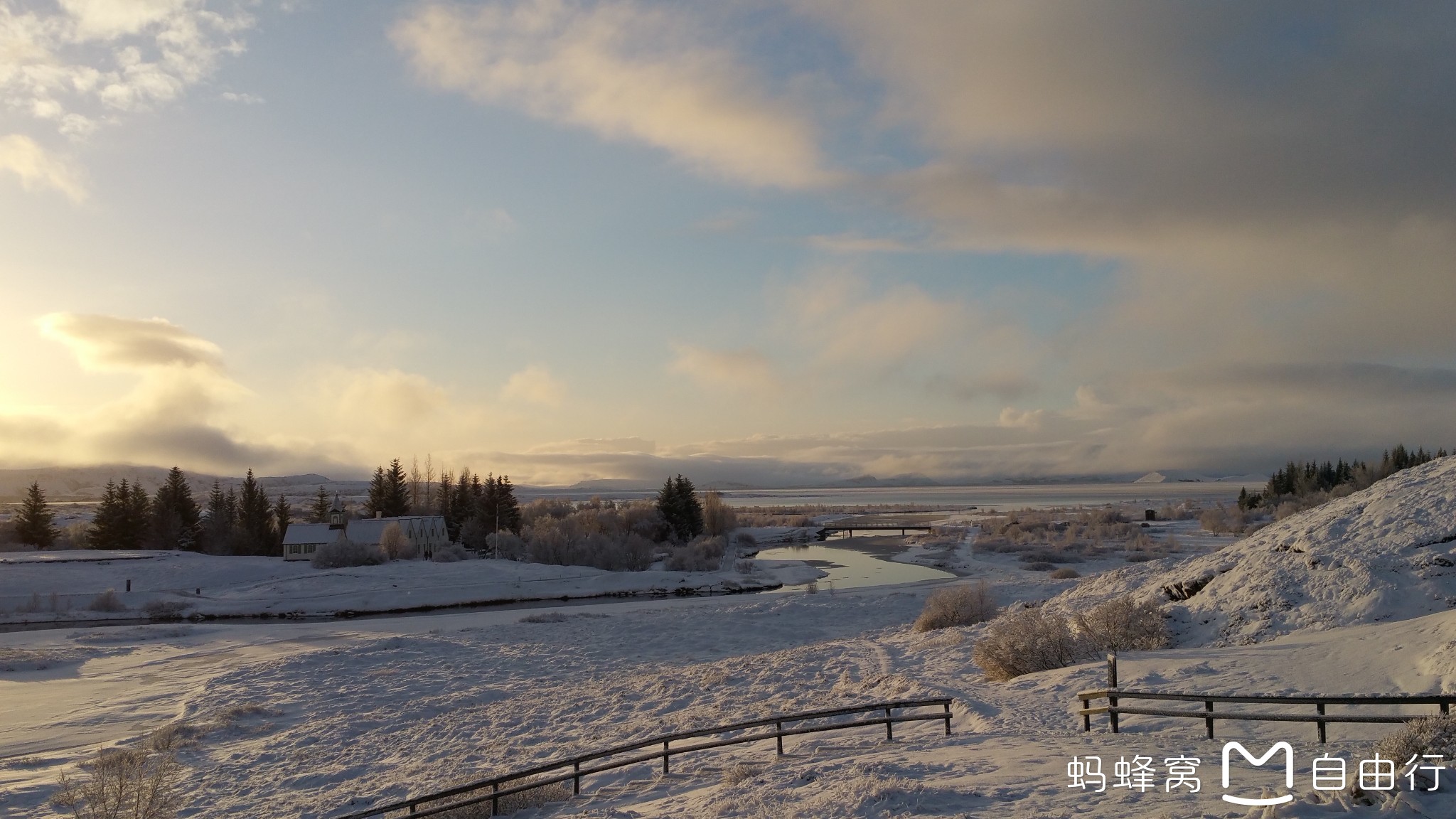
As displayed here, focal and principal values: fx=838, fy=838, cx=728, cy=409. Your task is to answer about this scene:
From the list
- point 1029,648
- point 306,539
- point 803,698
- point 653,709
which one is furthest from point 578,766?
point 306,539

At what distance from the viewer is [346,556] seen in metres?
75.0

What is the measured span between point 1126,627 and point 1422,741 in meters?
11.1

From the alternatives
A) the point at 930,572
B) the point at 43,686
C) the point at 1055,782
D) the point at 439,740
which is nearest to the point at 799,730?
the point at 1055,782

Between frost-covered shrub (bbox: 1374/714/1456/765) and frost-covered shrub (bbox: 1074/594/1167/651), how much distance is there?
389 inches

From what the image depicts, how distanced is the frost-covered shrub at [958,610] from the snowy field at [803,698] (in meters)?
1.45

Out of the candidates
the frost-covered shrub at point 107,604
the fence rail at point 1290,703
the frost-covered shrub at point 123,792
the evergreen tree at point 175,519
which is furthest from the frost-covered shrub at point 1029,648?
the evergreen tree at point 175,519

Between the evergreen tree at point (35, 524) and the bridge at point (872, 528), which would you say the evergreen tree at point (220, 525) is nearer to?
the evergreen tree at point (35, 524)

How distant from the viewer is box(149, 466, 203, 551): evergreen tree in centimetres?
8869

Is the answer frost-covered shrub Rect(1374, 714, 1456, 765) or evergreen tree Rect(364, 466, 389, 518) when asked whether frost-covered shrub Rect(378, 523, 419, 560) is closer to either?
evergreen tree Rect(364, 466, 389, 518)

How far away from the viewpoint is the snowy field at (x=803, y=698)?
40.2 feet

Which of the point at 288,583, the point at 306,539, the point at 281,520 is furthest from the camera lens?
the point at 281,520

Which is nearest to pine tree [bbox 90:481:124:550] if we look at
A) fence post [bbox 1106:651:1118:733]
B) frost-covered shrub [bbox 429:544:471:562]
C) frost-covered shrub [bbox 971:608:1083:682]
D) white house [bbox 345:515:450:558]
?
white house [bbox 345:515:450:558]

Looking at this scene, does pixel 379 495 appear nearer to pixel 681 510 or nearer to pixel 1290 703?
pixel 681 510

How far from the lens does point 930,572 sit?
228 feet
